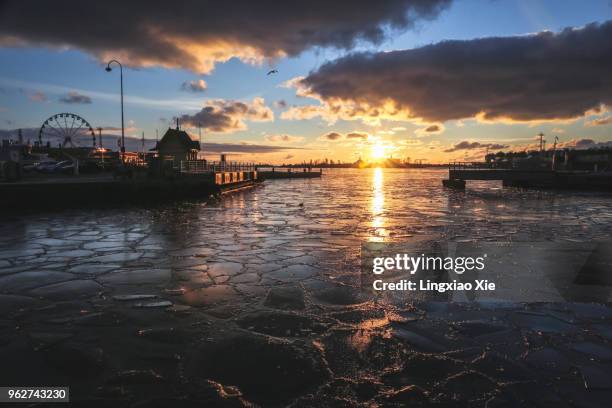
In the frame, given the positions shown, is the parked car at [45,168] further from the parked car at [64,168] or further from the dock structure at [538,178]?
the dock structure at [538,178]

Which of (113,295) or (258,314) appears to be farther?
(113,295)

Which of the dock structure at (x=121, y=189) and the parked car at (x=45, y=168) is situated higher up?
the parked car at (x=45, y=168)

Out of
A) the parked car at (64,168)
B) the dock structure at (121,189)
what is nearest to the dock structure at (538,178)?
the dock structure at (121,189)

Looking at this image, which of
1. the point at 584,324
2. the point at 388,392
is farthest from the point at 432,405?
the point at 584,324

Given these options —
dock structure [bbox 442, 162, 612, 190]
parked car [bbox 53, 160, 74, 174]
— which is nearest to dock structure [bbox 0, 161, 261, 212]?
parked car [bbox 53, 160, 74, 174]

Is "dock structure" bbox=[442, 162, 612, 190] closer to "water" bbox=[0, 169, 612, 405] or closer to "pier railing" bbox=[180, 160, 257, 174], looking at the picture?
"pier railing" bbox=[180, 160, 257, 174]

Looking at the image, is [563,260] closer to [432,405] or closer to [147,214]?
[432,405]

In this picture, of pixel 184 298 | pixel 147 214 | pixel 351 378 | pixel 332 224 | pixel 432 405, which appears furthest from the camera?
pixel 147 214

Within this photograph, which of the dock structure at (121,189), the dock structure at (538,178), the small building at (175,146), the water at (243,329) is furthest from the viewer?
the small building at (175,146)

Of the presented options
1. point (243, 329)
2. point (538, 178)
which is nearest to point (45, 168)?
point (243, 329)

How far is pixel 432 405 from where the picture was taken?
132 inches

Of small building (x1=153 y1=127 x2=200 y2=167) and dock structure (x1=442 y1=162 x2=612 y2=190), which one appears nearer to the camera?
dock structure (x1=442 y1=162 x2=612 y2=190)

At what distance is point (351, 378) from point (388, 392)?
1.25 ft

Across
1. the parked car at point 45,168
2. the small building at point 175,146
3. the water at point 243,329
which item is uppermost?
the small building at point 175,146
